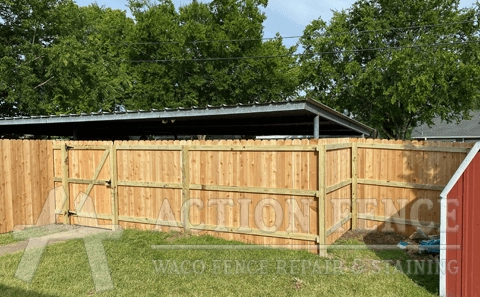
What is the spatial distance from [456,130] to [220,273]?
3132cm

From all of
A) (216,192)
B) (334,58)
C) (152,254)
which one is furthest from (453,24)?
(152,254)

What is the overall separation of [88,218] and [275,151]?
16.9 feet

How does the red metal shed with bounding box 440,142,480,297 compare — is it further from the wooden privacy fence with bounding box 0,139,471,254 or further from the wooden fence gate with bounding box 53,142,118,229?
the wooden fence gate with bounding box 53,142,118,229

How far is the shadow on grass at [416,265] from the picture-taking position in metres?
4.98

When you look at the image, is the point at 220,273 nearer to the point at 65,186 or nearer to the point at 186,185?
the point at 186,185

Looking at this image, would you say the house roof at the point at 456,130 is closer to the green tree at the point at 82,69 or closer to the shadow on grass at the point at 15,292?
the green tree at the point at 82,69

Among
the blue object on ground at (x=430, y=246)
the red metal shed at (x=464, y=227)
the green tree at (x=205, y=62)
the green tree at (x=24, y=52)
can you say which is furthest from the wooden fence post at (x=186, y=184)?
the green tree at (x=205, y=62)

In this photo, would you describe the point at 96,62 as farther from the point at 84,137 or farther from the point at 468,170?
the point at 468,170

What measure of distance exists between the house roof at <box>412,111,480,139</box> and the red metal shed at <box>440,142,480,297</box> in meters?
25.5

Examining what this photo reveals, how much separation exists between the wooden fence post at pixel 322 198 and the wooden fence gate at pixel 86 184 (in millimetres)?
4821

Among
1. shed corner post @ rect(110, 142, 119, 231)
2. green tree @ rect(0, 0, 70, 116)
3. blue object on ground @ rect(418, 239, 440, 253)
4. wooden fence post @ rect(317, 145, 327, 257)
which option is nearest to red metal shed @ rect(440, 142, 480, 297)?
blue object on ground @ rect(418, 239, 440, 253)

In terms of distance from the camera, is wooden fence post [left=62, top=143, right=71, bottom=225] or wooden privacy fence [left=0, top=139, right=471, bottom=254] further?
wooden fence post [left=62, top=143, right=71, bottom=225]

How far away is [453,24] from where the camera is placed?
20734mm

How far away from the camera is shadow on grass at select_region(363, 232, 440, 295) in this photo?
4.98 metres
